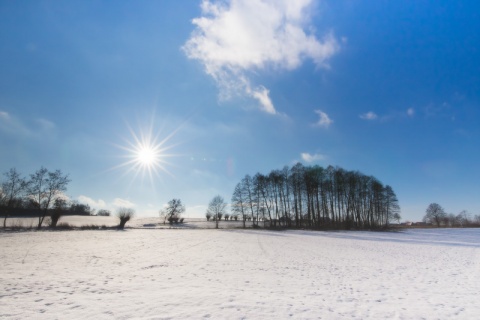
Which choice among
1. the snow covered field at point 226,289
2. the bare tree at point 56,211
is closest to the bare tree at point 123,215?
the bare tree at point 56,211

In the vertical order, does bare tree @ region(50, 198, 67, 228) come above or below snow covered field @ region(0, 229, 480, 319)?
above

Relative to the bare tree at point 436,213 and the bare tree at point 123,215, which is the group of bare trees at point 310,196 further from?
the bare tree at point 436,213

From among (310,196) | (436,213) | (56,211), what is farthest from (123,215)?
(436,213)

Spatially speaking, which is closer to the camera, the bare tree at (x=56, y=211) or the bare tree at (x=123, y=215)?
the bare tree at (x=56, y=211)

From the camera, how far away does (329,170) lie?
60188 mm

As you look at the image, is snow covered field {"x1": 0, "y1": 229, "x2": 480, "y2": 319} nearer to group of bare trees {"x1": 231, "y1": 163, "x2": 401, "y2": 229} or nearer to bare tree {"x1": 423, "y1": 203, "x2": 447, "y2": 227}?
group of bare trees {"x1": 231, "y1": 163, "x2": 401, "y2": 229}

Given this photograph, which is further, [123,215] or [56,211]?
[123,215]

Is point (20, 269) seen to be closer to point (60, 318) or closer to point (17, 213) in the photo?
point (60, 318)

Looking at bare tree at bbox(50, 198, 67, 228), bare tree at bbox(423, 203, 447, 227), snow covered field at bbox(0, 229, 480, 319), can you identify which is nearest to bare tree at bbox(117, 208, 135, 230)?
bare tree at bbox(50, 198, 67, 228)

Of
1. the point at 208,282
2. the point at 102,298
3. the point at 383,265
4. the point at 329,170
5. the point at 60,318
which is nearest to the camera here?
the point at 60,318

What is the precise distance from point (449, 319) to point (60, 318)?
11.0 metres

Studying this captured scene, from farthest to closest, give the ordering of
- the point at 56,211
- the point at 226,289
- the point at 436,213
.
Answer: the point at 436,213 < the point at 56,211 < the point at 226,289

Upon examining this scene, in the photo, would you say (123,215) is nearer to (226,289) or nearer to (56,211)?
(56,211)

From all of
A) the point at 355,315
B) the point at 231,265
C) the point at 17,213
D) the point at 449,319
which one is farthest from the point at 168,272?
the point at 17,213
